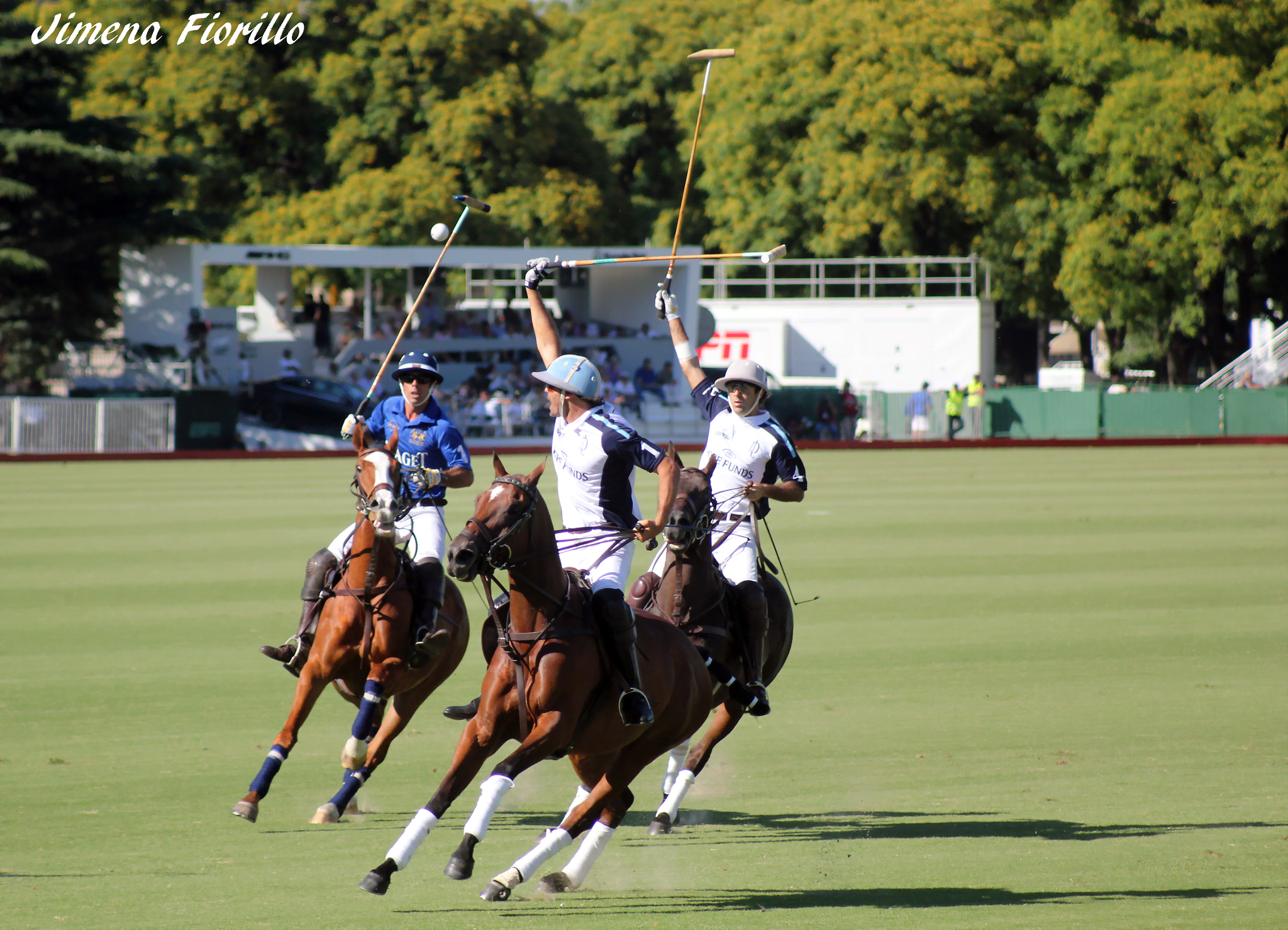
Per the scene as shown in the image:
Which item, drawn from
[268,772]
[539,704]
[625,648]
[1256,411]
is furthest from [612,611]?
[1256,411]

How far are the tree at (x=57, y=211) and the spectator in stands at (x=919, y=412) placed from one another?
59.8 feet

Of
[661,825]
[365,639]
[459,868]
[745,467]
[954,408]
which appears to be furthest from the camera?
[954,408]

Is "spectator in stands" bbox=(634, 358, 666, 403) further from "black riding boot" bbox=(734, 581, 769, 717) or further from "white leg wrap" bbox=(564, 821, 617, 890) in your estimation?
"white leg wrap" bbox=(564, 821, 617, 890)

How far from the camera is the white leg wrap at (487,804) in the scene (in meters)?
5.08

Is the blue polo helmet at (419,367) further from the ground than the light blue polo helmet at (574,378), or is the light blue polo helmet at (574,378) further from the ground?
the blue polo helmet at (419,367)

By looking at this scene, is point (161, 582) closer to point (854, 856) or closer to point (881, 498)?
point (854, 856)

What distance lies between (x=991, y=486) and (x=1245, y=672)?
14474mm

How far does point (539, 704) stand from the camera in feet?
17.4

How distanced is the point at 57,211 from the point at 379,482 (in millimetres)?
30032

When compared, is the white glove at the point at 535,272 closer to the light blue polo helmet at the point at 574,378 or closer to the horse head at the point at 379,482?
the horse head at the point at 379,482

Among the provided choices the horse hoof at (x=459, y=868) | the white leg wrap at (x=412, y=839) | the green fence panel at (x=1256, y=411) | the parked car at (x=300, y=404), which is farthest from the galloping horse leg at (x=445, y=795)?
the green fence panel at (x=1256, y=411)

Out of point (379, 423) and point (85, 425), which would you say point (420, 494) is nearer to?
point (379, 423)

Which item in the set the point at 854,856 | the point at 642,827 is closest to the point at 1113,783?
the point at 854,856

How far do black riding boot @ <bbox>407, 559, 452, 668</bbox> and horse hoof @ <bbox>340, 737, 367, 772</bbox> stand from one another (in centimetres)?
42
